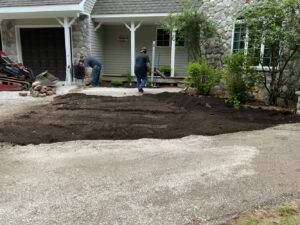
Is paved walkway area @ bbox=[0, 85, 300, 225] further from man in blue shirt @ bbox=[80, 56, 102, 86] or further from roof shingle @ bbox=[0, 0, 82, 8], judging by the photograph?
roof shingle @ bbox=[0, 0, 82, 8]

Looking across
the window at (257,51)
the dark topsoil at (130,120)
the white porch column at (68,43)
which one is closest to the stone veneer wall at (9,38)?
the white porch column at (68,43)

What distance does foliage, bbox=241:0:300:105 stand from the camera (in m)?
6.45

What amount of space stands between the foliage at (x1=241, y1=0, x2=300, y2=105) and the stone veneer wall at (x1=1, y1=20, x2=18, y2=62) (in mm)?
11162

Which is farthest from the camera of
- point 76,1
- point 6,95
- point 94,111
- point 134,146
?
point 76,1

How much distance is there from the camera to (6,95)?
923cm

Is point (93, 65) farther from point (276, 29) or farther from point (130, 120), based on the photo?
point (276, 29)

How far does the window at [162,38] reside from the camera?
45.2 feet

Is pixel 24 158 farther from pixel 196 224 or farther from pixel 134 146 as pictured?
pixel 196 224

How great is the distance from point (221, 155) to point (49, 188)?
2.62 m

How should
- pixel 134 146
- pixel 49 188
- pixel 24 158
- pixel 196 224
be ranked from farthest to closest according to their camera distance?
pixel 134 146 → pixel 24 158 → pixel 49 188 → pixel 196 224

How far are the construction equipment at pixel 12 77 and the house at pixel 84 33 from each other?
2099 mm

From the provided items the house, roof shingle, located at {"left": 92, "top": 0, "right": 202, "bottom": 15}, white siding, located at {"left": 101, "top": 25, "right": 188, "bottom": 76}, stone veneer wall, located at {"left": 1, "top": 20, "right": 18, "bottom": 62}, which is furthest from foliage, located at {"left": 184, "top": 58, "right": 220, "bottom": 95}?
stone veneer wall, located at {"left": 1, "top": 20, "right": 18, "bottom": 62}

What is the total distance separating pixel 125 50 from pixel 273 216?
41.4ft

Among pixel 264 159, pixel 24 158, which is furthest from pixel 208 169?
pixel 24 158
